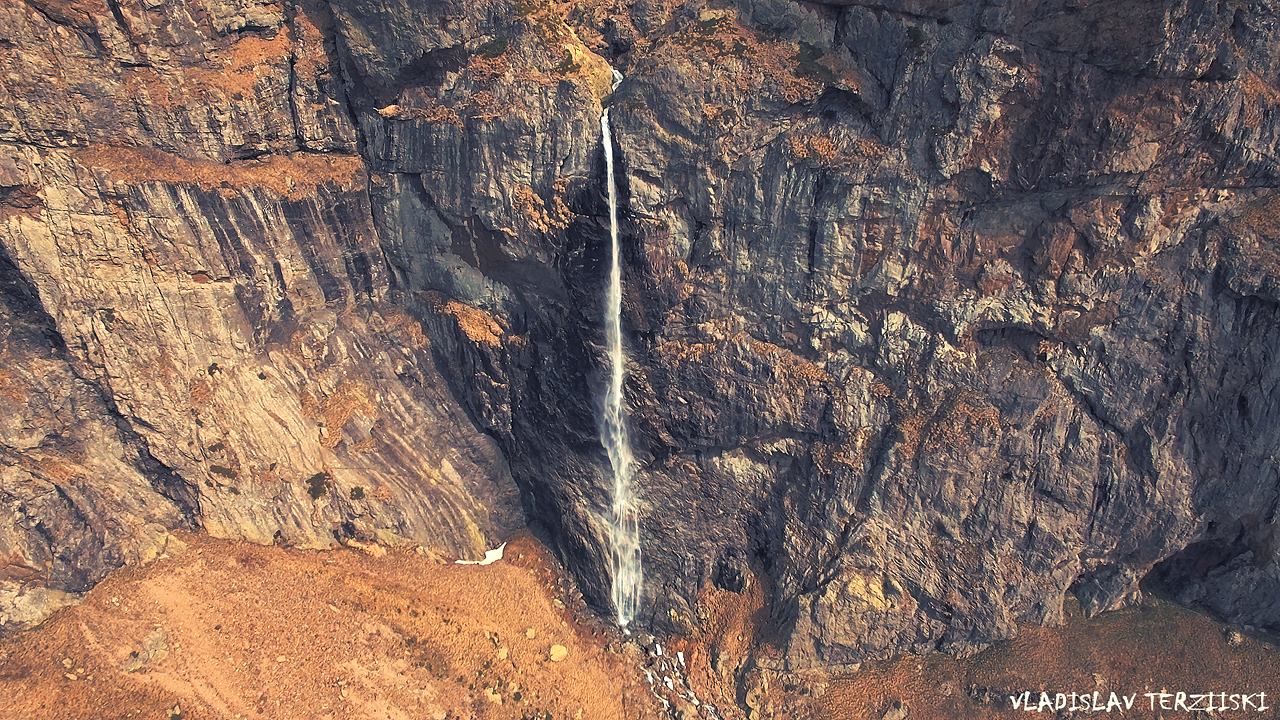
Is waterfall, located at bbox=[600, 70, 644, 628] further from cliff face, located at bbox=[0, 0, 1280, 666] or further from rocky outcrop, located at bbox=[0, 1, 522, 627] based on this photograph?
rocky outcrop, located at bbox=[0, 1, 522, 627]

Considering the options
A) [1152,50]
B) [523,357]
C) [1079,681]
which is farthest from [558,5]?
[1079,681]

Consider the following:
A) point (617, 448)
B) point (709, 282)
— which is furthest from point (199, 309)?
point (709, 282)

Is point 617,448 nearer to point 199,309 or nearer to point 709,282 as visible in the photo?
point 709,282

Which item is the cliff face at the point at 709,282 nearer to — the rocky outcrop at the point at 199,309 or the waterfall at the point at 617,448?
the rocky outcrop at the point at 199,309

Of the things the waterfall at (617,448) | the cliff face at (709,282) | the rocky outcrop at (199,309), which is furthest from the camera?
the waterfall at (617,448)

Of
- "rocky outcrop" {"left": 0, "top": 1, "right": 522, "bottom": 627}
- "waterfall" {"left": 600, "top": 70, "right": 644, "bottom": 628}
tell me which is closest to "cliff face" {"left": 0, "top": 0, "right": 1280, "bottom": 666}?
"rocky outcrop" {"left": 0, "top": 1, "right": 522, "bottom": 627}

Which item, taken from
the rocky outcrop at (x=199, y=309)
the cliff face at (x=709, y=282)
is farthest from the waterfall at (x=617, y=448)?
the rocky outcrop at (x=199, y=309)
